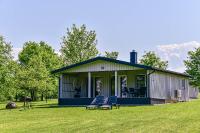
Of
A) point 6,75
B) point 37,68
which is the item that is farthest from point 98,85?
point 6,75

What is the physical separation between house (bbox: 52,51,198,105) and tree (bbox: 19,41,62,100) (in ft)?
7.39

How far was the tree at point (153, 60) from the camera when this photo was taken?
165 ft

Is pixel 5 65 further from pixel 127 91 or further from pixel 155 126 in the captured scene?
pixel 155 126

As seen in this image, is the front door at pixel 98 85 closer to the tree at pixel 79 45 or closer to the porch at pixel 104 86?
the porch at pixel 104 86

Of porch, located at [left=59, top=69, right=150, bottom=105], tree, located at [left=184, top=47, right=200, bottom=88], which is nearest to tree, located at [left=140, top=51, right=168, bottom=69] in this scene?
tree, located at [left=184, top=47, right=200, bottom=88]

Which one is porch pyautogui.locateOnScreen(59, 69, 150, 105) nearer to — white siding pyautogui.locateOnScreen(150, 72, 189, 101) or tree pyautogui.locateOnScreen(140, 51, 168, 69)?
white siding pyautogui.locateOnScreen(150, 72, 189, 101)

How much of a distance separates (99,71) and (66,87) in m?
3.40

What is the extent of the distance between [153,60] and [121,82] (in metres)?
22.9

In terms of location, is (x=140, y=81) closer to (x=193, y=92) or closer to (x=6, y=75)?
(x=193, y=92)

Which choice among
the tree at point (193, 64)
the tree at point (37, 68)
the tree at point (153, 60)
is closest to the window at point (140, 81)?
the tree at point (37, 68)

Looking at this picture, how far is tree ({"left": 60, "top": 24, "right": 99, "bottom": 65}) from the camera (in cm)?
4694

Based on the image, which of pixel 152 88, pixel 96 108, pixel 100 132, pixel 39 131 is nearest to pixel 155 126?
pixel 100 132

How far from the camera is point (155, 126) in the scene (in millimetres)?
12680

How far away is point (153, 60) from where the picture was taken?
50.4 metres
